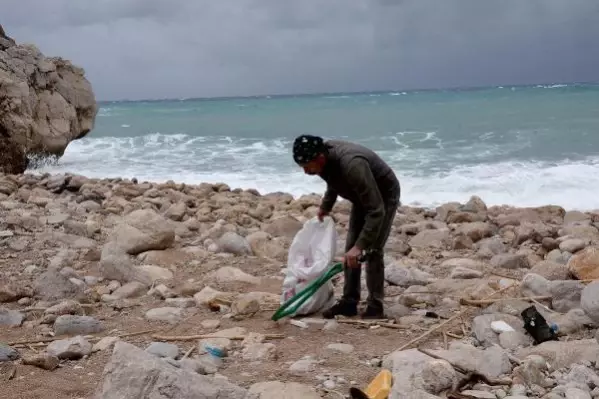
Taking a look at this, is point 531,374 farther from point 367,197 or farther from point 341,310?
point 341,310

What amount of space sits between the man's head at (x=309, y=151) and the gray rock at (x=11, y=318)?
2250mm

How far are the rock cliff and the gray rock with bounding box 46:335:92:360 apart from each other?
1054 centimetres

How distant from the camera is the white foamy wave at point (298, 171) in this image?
40.0ft

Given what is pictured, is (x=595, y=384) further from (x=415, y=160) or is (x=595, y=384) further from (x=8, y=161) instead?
(x=415, y=160)

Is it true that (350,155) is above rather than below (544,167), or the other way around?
above

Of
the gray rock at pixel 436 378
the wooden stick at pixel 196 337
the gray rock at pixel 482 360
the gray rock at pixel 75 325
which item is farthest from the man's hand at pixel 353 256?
the gray rock at pixel 75 325

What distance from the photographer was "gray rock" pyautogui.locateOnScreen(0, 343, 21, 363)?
3.83 m

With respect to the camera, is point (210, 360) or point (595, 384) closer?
point (595, 384)

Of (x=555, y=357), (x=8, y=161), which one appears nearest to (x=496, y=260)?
(x=555, y=357)

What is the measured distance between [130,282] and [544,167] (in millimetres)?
11730

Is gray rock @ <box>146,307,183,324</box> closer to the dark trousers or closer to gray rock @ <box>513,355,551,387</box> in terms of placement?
the dark trousers

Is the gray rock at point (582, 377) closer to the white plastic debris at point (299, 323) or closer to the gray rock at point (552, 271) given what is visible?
the white plastic debris at point (299, 323)

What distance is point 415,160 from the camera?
1739cm

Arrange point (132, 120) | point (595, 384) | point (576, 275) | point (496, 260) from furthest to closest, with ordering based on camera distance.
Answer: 1. point (132, 120)
2. point (496, 260)
3. point (576, 275)
4. point (595, 384)
